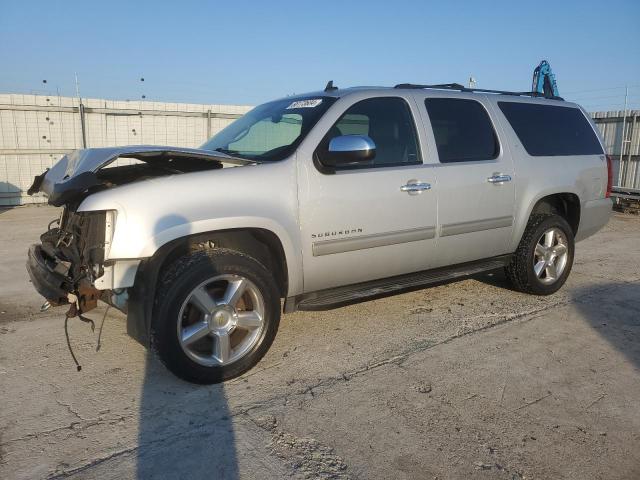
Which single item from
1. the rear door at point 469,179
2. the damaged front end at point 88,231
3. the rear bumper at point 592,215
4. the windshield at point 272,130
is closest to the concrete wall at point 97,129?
the rear bumper at point 592,215

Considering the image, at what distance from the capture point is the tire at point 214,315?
3109mm

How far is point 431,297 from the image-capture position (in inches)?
206

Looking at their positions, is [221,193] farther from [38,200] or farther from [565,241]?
[38,200]

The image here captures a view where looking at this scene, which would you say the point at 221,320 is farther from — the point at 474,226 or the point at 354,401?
the point at 474,226

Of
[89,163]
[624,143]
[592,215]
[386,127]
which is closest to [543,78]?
[624,143]

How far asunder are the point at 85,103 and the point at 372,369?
11.2 metres

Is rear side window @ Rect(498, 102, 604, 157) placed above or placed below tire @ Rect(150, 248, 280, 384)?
above

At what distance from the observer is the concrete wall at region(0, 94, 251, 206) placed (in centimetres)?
1162

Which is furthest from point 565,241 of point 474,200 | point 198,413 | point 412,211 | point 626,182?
point 626,182

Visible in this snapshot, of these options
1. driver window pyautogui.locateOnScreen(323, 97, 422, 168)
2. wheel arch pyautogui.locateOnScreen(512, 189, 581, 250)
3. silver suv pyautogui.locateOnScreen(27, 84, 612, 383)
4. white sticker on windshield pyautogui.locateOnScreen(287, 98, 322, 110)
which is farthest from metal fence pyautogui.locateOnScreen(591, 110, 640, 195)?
white sticker on windshield pyautogui.locateOnScreen(287, 98, 322, 110)

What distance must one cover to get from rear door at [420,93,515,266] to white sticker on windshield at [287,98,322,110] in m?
0.89

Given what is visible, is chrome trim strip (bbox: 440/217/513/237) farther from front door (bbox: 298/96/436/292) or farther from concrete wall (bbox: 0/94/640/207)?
concrete wall (bbox: 0/94/640/207)

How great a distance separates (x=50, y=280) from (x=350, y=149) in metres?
2.05

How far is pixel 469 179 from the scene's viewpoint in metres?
4.43
